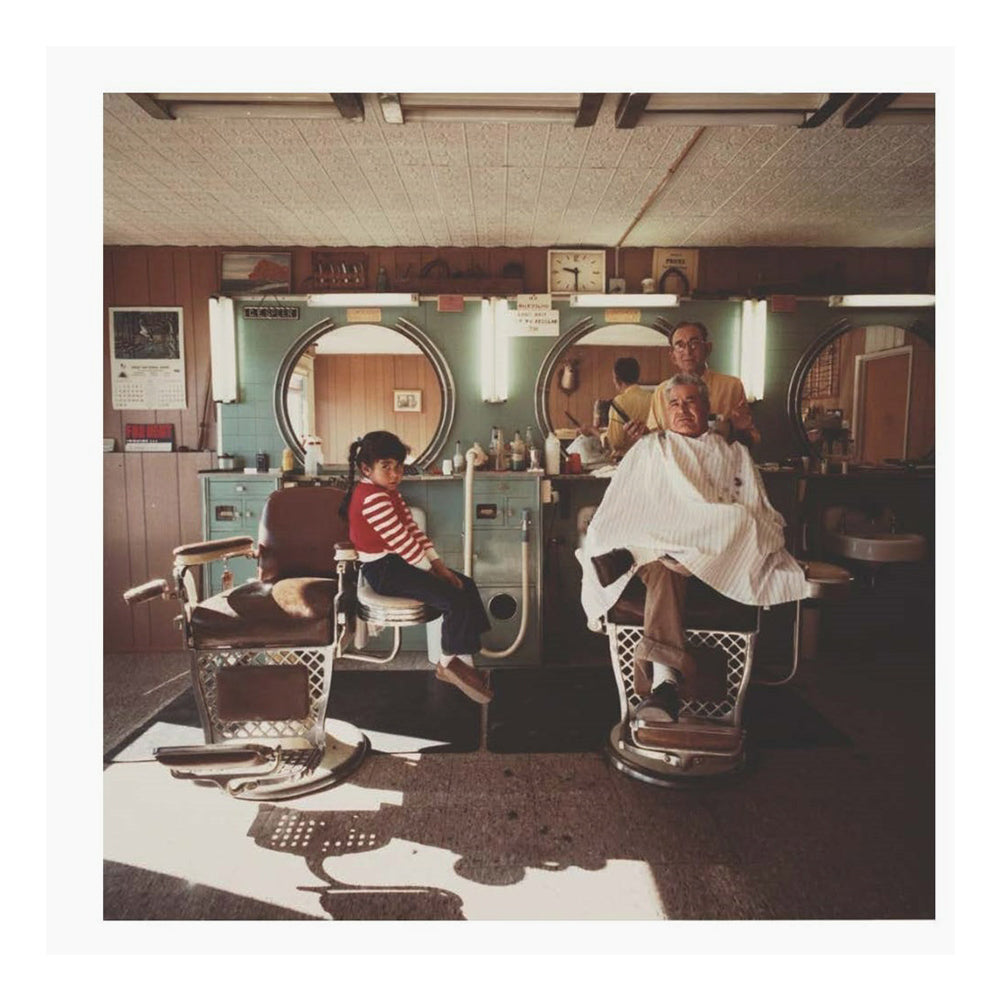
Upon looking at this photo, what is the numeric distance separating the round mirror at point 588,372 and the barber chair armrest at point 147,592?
2389 millimetres

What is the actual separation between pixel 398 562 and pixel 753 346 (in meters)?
2.70

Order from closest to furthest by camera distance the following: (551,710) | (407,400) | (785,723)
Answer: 1. (785,723)
2. (551,710)
3. (407,400)

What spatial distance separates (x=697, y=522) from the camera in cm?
252

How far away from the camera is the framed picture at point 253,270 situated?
13.1 feet

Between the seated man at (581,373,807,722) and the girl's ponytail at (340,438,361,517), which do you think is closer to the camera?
the seated man at (581,373,807,722)

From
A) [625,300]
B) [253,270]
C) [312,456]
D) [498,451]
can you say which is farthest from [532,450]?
[253,270]

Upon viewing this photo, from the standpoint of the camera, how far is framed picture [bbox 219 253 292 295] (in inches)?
157

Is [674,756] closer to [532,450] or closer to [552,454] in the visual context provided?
[552,454]

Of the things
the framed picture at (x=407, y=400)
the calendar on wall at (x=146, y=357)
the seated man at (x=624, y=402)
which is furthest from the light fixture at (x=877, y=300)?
the calendar on wall at (x=146, y=357)

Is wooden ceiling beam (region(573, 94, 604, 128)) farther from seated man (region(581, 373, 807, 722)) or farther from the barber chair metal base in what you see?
the barber chair metal base

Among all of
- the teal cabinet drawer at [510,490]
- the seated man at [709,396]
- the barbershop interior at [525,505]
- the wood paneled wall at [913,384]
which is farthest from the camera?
the wood paneled wall at [913,384]

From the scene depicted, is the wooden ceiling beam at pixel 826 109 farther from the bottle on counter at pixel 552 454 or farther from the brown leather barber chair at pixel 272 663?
the brown leather barber chair at pixel 272 663

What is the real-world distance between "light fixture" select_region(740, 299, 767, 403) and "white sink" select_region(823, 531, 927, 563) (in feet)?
3.37

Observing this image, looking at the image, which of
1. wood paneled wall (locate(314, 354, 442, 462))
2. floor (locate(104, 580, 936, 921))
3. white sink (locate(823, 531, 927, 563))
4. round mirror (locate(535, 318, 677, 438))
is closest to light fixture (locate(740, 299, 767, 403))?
round mirror (locate(535, 318, 677, 438))
